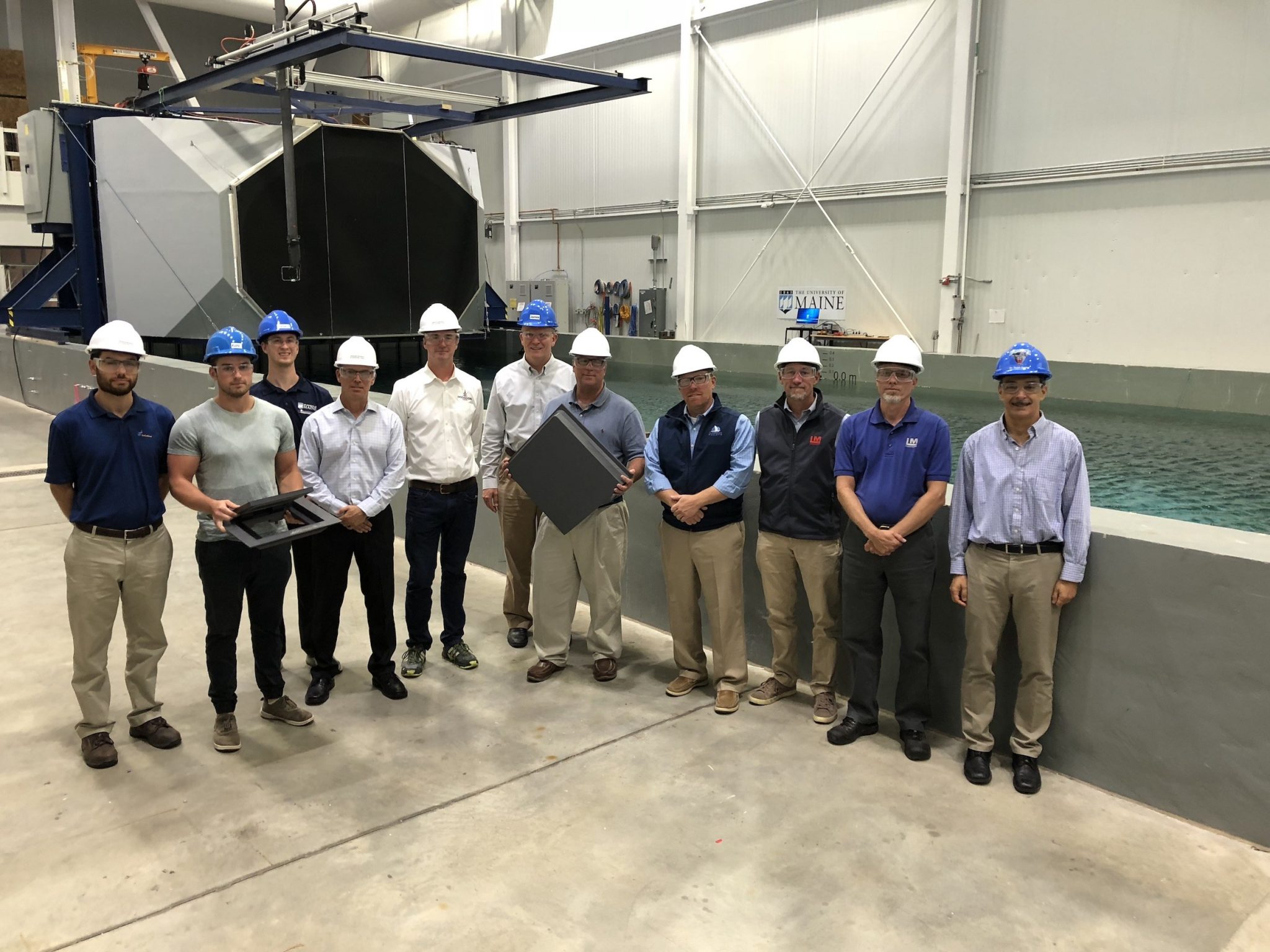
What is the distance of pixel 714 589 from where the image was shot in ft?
14.6

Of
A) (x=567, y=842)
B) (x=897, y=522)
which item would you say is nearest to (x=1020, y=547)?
(x=897, y=522)

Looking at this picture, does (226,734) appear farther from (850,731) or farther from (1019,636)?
(1019,636)

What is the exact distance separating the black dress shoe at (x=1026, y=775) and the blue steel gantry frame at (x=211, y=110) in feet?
20.8

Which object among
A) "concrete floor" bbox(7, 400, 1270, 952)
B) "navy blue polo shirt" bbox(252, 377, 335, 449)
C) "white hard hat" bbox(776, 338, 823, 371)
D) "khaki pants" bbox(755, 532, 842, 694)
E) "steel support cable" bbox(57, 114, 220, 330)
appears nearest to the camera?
"concrete floor" bbox(7, 400, 1270, 952)

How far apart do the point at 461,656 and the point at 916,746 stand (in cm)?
235

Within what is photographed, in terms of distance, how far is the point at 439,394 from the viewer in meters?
4.82

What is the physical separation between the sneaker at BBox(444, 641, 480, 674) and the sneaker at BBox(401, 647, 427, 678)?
6.2 inches

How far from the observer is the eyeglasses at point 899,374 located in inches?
152

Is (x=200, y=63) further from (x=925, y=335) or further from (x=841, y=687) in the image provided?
(x=841, y=687)

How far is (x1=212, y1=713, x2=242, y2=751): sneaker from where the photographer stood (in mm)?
3973

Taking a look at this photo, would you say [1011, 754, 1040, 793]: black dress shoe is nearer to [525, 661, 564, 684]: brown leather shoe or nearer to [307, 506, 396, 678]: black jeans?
[525, 661, 564, 684]: brown leather shoe

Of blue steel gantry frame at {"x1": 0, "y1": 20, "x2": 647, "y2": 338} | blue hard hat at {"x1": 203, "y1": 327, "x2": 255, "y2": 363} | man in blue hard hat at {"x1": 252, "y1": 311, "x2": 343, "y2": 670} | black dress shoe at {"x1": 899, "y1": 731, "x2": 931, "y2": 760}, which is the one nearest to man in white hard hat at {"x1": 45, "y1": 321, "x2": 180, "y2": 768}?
blue hard hat at {"x1": 203, "y1": 327, "x2": 255, "y2": 363}

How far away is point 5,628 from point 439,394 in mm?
2978

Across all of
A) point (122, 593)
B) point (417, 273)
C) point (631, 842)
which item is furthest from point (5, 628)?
point (417, 273)
